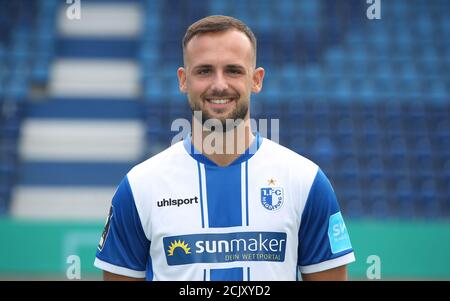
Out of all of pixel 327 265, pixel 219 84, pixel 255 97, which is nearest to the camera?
pixel 219 84

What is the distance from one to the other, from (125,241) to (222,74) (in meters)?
0.73

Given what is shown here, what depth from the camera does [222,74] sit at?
228 centimetres

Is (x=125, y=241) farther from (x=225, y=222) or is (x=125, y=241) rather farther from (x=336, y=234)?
(x=336, y=234)

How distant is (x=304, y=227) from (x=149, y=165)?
649 millimetres

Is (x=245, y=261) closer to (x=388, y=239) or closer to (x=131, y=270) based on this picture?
(x=131, y=270)

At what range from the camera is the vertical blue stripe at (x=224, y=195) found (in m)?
2.34

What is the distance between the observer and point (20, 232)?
7.83 metres

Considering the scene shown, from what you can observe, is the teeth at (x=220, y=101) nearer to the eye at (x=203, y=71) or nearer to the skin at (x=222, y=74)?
the skin at (x=222, y=74)

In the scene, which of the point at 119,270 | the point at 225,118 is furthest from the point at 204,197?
the point at 119,270

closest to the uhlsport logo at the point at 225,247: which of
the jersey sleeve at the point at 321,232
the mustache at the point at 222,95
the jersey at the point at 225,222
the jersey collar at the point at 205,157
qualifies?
the jersey at the point at 225,222

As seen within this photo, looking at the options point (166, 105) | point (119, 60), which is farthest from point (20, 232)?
point (119, 60)

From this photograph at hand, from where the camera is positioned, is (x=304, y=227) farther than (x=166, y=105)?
No
